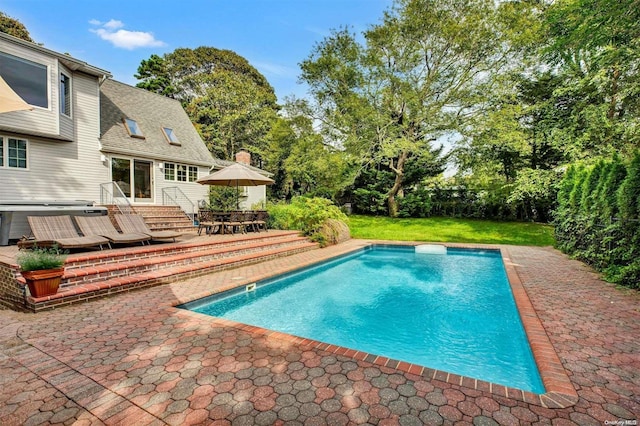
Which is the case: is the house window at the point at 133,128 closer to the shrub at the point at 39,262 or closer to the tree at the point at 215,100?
the shrub at the point at 39,262

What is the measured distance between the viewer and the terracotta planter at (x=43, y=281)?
465 cm

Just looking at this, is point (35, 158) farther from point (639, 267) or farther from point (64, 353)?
point (639, 267)

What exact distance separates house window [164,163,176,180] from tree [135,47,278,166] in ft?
42.8

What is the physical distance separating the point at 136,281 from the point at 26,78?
862 cm

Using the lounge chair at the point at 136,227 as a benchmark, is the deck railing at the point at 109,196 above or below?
above

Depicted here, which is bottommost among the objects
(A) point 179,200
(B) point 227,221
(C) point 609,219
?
(B) point 227,221

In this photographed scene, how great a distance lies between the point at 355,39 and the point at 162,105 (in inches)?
474

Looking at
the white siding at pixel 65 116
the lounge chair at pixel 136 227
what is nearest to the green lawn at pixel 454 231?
the lounge chair at pixel 136 227

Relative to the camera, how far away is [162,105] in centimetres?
1669

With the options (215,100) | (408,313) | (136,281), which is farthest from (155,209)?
(215,100)

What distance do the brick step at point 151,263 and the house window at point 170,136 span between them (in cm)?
846

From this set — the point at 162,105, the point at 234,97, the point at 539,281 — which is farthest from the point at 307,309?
the point at 234,97

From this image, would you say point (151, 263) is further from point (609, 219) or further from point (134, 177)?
point (609, 219)

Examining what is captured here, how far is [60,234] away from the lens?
735cm
